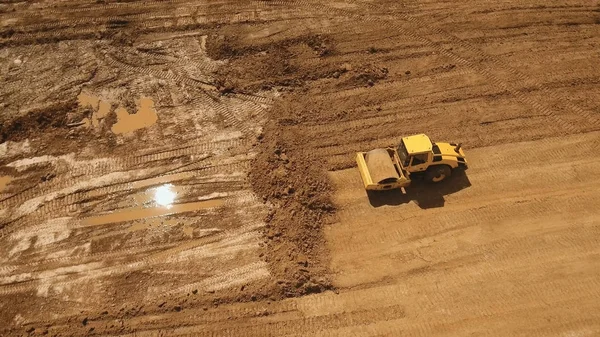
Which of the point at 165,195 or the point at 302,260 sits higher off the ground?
the point at 165,195

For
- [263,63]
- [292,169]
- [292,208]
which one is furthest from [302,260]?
[263,63]

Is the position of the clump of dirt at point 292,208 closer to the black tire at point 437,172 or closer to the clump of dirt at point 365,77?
the black tire at point 437,172

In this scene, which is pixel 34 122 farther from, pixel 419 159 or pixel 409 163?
pixel 419 159

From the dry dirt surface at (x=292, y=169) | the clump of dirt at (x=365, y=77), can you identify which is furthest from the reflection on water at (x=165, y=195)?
the clump of dirt at (x=365, y=77)

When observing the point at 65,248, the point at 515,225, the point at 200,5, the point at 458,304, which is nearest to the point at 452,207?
the point at 515,225

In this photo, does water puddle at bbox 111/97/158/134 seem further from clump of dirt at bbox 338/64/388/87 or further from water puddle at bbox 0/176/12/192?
clump of dirt at bbox 338/64/388/87
